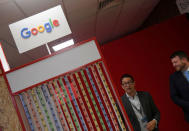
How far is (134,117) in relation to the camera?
200 cm

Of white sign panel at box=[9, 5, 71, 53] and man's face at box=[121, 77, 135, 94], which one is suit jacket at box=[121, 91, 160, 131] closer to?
man's face at box=[121, 77, 135, 94]

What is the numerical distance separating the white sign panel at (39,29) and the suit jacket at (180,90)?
147cm

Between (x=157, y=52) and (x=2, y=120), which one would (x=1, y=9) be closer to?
(x=2, y=120)

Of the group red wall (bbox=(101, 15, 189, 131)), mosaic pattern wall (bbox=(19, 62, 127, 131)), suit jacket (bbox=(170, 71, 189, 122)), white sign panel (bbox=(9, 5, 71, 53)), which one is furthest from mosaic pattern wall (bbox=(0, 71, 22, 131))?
red wall (bbox=(101, 15, 189, 131))

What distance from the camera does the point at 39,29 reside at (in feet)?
5.46

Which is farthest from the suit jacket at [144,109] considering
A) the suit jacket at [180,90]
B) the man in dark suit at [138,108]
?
the suit jacket at [180,90]

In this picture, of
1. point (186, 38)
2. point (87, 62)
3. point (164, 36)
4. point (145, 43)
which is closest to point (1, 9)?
point (87, 62)

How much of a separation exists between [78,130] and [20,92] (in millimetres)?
571

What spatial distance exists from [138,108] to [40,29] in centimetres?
129

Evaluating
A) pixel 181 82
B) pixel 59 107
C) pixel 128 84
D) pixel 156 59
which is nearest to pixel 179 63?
pixel 181 82

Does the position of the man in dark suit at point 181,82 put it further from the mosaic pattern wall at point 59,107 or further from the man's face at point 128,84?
the mosaic pattern wall at point 59,107

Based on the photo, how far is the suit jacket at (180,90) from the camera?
226cm

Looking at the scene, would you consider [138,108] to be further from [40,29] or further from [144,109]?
[40,29]

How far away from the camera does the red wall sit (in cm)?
475
